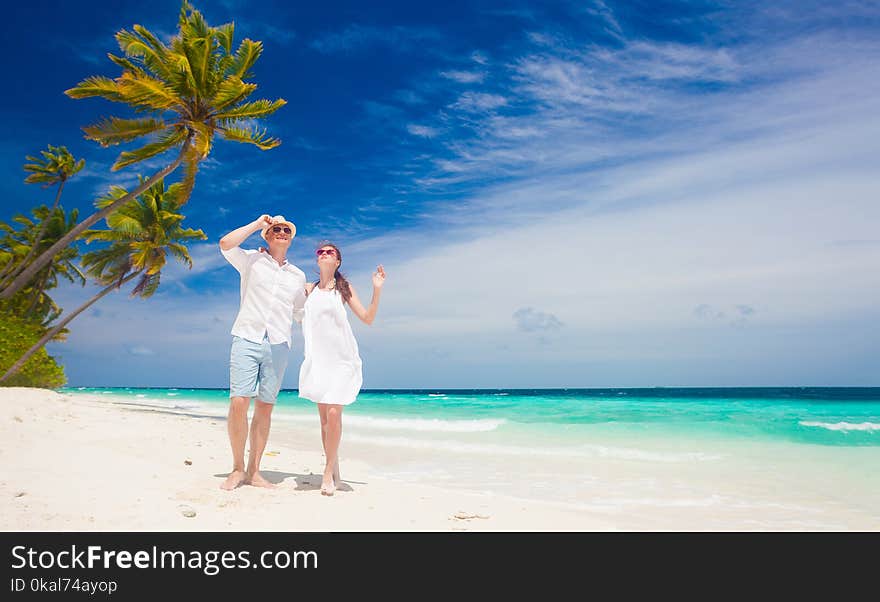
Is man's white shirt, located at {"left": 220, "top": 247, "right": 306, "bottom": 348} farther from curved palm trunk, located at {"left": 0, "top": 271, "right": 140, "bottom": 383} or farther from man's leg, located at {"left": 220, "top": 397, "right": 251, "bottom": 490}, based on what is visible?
curved palm trunk, located at {"left": 0, "top": 271, "right": 140, "bottom": 383}

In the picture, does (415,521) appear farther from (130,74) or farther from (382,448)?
(130,74)

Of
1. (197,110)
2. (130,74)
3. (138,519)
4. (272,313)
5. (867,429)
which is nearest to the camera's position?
(138,519)

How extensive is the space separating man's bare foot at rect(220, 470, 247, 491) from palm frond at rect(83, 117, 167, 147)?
38.2 ft

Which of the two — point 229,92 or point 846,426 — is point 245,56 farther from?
point 846,426

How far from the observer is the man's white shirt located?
15.0ft

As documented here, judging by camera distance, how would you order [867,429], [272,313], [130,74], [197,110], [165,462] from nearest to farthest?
[272,313]
[165,462]
[130,74]
[197,110]
[867,429]

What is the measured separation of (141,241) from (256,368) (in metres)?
20.8

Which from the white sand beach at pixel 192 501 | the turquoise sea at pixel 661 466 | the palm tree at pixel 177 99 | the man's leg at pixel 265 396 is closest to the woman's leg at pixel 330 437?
the white sand beach at pixel 192 501

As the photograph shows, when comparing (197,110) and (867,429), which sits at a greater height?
(197,110)

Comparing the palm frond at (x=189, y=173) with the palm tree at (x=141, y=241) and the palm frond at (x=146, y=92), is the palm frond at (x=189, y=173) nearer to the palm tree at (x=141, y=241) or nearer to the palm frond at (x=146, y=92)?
the palm frond at (x=146, y=92)

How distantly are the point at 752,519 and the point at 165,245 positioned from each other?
926 inches

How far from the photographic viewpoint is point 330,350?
4801 mm

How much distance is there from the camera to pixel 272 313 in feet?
15.3
